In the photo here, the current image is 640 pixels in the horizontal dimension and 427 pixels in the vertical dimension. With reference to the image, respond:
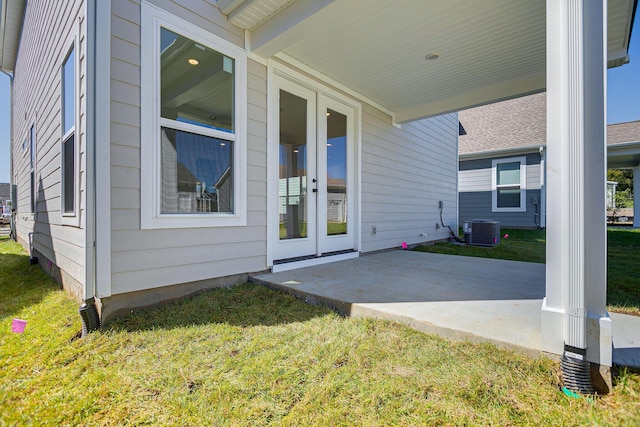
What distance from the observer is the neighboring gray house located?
30.3 feet

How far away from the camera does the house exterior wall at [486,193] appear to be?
9320mm

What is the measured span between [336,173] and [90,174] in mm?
2846

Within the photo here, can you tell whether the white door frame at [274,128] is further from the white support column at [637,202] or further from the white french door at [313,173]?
the white support column at [637,202]

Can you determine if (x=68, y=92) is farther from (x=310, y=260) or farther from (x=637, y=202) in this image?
(x=637, y=202)

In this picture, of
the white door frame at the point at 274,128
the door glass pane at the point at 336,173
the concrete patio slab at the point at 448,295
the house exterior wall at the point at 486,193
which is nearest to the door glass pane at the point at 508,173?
the house exterior wall at the point at 486,193

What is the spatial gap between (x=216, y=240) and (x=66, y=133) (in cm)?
180

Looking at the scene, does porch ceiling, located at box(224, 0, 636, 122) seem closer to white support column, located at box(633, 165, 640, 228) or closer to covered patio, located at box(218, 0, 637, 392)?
covered patio, located at box(218, 0, 637, 392)

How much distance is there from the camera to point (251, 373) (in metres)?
1.50

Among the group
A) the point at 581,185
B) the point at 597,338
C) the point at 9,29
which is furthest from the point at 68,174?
the point at 9,29

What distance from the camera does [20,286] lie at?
3299 millimetres

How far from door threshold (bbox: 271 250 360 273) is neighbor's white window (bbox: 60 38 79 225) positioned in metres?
1.86

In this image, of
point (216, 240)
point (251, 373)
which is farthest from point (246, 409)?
point (216, 240)

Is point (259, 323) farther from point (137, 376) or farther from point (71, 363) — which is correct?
point (71, 363)

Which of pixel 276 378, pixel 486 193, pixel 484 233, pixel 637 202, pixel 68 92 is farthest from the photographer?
pixel 637 202
